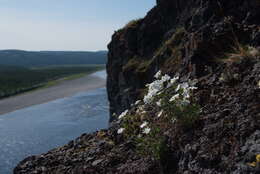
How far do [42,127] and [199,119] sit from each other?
35421 mm

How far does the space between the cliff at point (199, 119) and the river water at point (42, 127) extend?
60.4 feet

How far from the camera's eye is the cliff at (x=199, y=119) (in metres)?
5.89

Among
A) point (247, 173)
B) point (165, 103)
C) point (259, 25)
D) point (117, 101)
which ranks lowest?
point (117, 101)

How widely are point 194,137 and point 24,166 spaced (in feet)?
17.5

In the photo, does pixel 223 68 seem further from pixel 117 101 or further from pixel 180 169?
pixel 117 101

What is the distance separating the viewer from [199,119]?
7.02m

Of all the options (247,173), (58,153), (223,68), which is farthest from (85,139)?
(247,173)

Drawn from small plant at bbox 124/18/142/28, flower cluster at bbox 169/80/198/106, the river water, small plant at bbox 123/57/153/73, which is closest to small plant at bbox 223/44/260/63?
flower cluster at bbox 169/80/198/106

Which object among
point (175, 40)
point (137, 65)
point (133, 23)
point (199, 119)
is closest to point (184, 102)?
point (199, 119)

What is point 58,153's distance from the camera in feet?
32.7

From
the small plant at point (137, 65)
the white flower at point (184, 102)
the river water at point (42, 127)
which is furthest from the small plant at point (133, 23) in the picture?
the white flower at point (184, 102)

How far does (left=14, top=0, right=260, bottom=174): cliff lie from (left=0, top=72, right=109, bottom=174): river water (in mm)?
18404

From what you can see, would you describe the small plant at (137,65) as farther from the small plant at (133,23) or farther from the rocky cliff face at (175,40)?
the small plant at (133,23)

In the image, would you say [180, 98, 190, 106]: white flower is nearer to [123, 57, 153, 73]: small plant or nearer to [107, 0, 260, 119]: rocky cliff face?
[107, 0, 260, 119]: rocky cliff face
